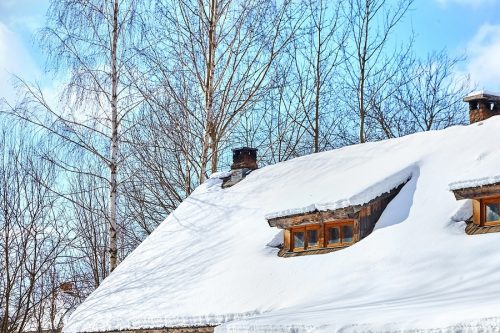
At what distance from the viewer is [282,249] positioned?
1247 centimetres

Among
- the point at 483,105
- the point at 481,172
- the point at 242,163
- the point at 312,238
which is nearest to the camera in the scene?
the point at 481,172

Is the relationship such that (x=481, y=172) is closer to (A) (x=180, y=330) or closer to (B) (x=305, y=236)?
(B) (x=305, y=236)

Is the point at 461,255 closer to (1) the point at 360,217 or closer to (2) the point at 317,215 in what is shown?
(1) the point at 360,217

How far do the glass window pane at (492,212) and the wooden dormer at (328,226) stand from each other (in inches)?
82.6

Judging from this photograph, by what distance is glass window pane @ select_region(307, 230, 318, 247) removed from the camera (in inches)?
472

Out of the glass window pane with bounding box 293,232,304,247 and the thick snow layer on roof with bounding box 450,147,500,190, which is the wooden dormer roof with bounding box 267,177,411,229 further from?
the thick snow layer on roof with bounding box 450,147,500,190

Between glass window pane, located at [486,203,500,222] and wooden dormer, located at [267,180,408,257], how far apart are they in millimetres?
2098

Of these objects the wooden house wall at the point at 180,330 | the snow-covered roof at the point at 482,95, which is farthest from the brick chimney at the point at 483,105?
the wooden house wall at the point at 180,330

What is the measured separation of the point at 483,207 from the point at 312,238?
130 inches

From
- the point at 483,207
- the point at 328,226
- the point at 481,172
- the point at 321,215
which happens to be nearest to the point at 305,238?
the point at 328,226

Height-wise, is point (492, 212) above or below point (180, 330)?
above

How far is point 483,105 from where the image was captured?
516 inches

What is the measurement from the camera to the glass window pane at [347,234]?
11422mm

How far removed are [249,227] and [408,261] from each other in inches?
197
